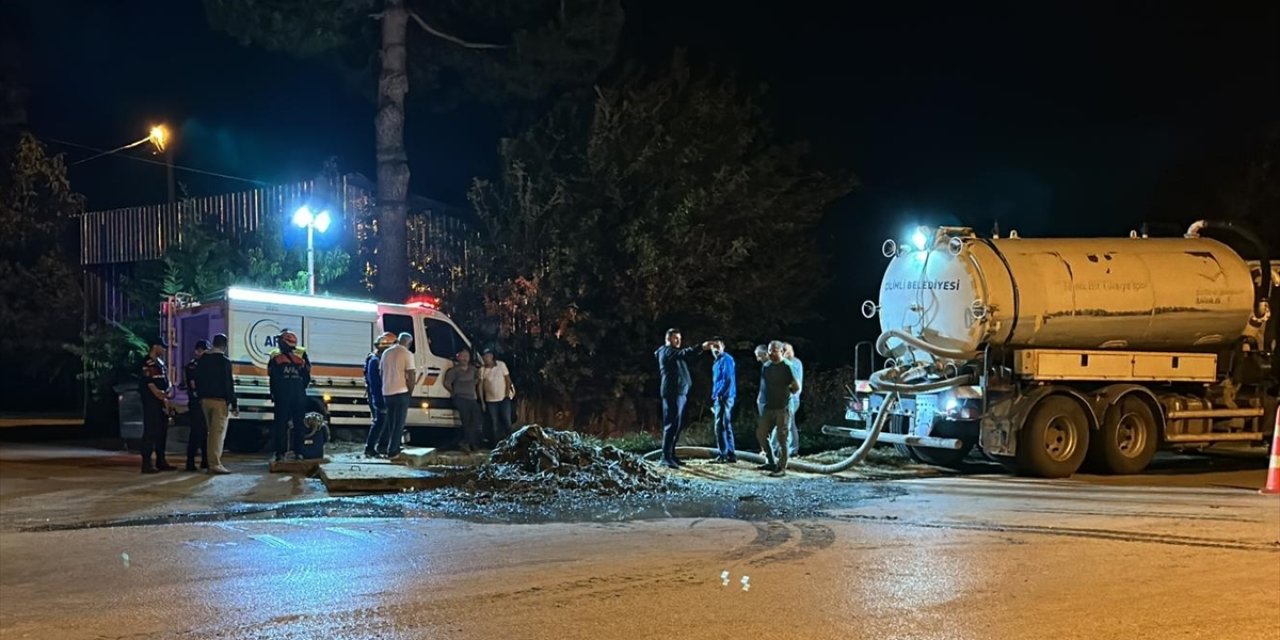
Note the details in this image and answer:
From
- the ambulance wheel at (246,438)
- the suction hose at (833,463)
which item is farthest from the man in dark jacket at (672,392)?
the ambulance wheel at (246,438)

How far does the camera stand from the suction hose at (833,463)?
13617mm

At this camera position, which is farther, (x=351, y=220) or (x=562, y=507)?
(x=351, y=220)

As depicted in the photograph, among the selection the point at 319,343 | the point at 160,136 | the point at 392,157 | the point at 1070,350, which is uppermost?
the point at 160,136

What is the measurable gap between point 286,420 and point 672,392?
4.86 metres

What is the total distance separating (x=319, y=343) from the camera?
15.8m

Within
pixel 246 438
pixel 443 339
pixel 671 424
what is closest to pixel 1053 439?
pixel 671 424

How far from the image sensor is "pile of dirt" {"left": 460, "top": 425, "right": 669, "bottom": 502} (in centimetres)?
1112

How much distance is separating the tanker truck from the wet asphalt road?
10.7ft

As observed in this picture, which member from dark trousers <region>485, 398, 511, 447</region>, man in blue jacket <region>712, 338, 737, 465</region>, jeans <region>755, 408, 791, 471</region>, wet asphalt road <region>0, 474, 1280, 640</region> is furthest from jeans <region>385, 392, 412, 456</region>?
jeans <region>755, 408, 791, 471</region>

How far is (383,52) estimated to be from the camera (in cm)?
1956

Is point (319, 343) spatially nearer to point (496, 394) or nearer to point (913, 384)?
point (496, 394)

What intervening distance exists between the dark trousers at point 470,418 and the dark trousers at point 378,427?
167 centimetres

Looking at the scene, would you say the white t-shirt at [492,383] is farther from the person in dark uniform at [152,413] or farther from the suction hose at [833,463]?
the person in dark uniform at [152,413]

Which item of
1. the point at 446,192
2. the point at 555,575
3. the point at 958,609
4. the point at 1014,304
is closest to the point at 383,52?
the point at 446,192
